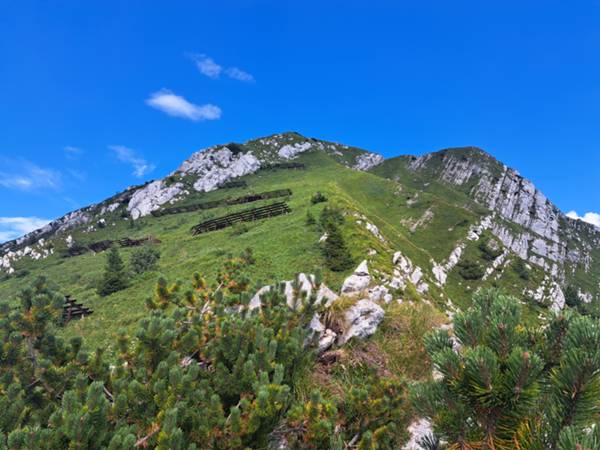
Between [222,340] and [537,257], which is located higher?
[537,257]

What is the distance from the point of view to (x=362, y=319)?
722 centimetres

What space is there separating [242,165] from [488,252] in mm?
79646

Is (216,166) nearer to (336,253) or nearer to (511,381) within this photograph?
(336,253)

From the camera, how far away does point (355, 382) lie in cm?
558

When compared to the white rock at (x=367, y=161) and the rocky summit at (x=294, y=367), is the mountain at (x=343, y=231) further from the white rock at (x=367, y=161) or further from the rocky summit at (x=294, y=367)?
the rocky summit at (x=294, y=367)

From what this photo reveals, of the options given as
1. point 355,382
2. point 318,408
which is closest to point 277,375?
point 318,408

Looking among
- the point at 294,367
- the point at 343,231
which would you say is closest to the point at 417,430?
the point at 294,367

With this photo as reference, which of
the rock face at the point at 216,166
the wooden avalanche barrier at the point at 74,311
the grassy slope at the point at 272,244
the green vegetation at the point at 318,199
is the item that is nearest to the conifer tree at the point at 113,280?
the grassy slope at the point at 272,244

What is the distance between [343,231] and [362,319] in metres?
22.6

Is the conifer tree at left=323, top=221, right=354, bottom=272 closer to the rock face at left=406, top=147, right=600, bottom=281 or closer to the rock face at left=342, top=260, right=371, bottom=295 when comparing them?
the rock face at left=342, top=260, right=371, bottom=295

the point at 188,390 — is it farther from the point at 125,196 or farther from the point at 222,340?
the point at 125,196

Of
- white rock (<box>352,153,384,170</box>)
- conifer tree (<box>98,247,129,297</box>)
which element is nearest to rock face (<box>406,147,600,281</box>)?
white rock (<box>352,153,384,170</box>)

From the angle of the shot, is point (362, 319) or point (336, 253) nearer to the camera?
point (362, 319)

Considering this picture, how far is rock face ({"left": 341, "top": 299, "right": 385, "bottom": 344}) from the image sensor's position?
6930mm
